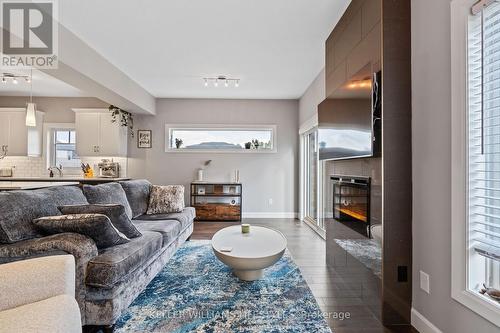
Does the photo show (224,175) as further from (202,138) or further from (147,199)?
(147,199)

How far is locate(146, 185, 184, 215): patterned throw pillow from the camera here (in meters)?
3.98

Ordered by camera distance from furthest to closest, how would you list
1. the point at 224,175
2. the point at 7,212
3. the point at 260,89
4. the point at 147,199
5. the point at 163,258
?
the point at 224,175
the point at 260,89
the point at 147,199
the point at 163,258
the point at 7,212

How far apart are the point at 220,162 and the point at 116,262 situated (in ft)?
15.2

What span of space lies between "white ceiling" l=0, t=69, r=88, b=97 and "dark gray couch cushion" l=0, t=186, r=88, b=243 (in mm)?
3768

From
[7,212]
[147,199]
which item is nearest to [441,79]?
[7,212]

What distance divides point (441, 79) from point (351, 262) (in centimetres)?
175

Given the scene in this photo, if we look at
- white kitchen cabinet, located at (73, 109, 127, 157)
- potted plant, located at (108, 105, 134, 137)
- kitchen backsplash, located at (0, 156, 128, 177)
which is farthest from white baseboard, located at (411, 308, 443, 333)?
→ kitchen backsplash, located at (0, 156, 128, 177)

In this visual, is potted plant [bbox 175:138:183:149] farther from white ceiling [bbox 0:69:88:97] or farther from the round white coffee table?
the round white coffee table

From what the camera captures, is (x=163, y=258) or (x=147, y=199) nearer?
(x=163, y=258)

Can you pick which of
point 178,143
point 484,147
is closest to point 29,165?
point 178,143

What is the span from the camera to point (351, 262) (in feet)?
8.51

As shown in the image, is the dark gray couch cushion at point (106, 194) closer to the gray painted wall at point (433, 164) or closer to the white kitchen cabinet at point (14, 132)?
the gray painted wall at point (433, 164)

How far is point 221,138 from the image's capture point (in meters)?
6.56

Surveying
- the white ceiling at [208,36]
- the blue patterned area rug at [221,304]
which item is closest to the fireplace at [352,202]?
the blue patterned area rug at [221,304]
